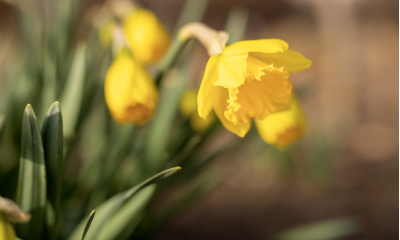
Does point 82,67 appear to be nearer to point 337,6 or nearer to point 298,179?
point 298,179

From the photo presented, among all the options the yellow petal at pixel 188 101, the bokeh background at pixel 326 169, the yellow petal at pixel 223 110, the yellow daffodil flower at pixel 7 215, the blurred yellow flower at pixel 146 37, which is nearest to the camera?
the yellow daffodil flower at pixel 7 215

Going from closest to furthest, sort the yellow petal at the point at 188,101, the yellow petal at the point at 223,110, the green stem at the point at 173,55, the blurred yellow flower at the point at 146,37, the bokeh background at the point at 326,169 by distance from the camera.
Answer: the yellow petal at the point at 223,110 → the green stem at the point at 173,55 → the blurred yellow flower at the point at 146,37 → the yellow petal at the point at 188,101 → the bokeh background at the point at 326,169

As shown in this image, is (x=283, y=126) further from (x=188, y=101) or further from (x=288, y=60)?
(x=188, y=101)

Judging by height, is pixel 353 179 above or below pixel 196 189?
below

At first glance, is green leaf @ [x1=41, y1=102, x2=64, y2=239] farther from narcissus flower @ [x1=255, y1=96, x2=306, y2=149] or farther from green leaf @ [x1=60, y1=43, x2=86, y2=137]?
narcissus flower @ [x1=255, y1=96, x2=306, y2=149]

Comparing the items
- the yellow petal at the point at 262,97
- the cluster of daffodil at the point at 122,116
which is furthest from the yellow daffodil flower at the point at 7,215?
the yellow petal at the point at 262,97

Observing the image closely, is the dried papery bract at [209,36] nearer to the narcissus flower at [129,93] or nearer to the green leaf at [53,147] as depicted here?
the narcissus flower at [129,93]

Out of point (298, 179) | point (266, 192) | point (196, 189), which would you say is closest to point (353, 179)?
point (298, 179)
